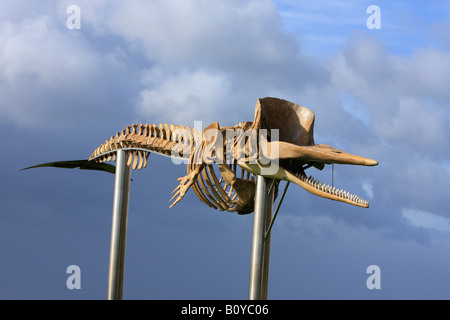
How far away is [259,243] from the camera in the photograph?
7.21 meters

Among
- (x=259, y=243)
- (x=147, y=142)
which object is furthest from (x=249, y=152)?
(x=147, y=142)

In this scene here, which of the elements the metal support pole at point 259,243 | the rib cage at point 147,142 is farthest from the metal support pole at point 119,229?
the metal support pole at point 259,243

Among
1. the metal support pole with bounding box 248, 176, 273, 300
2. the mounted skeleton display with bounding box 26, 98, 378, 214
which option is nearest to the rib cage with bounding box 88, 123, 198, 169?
the mounted skeleton display with bounding box 26, 98, 378, 214

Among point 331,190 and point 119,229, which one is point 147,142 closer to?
point 119,229

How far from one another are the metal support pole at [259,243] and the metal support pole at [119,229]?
2973mm

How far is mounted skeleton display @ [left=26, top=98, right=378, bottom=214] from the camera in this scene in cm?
693

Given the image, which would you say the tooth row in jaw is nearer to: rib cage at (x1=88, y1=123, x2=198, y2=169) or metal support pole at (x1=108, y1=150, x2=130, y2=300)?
rib cage at (x1=88, y1=123, x2=198, y2=169)

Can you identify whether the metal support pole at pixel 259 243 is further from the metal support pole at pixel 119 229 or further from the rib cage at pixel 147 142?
the metal support pole at pixel 119 229

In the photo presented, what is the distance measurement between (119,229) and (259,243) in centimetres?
309

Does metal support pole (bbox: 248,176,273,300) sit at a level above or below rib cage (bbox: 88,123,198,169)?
below

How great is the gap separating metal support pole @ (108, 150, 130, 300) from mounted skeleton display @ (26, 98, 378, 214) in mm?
394

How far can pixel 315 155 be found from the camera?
682 centimetres

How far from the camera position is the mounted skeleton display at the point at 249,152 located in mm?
6934
